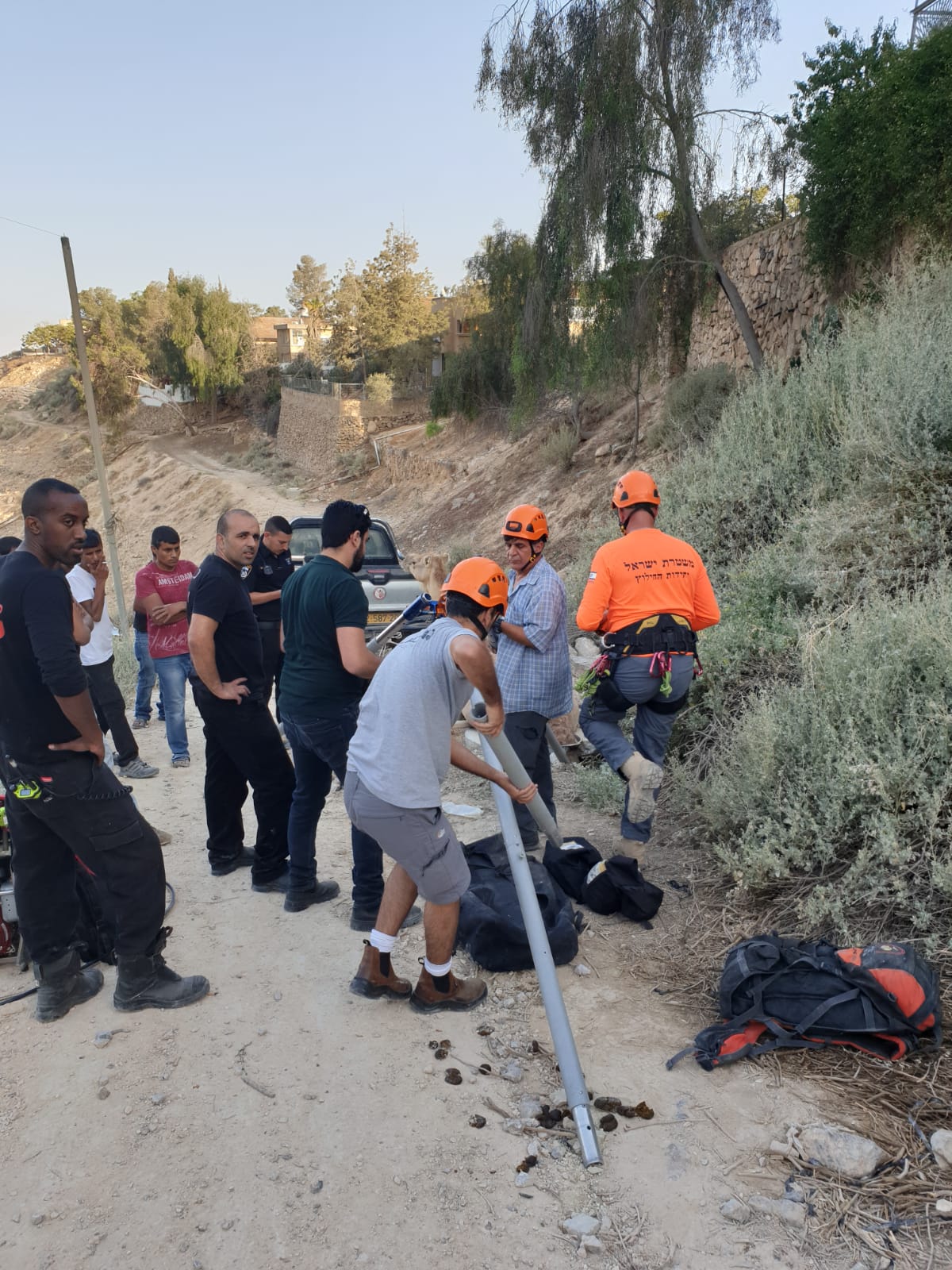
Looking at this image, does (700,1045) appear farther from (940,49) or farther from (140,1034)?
(940,49)

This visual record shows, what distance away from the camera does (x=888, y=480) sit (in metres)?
6.50

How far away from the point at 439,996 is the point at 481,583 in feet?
5.50

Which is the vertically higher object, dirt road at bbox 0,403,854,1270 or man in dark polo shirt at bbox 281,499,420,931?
man in dark polo shirt at bbox 281,499,420,931

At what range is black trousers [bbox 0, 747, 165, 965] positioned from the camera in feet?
10.7

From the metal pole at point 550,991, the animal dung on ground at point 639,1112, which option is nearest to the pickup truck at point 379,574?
the metal pole at point 550,991

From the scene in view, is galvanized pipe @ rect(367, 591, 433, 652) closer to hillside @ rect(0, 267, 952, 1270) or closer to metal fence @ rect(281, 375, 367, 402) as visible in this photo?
hillside @ rect(0, 267, 952, 1270)

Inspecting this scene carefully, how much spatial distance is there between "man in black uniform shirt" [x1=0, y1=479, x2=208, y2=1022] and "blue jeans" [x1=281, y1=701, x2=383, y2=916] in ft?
2.67

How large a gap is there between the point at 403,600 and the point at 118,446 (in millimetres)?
43213

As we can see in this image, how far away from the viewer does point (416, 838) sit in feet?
10.4

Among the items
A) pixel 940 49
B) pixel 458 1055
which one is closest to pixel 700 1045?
pixel 458 1055

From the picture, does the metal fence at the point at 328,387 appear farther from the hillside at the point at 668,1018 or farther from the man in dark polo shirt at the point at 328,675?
the man in dark polo shirt at the point at 328,675

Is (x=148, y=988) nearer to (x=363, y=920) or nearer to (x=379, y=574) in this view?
(x=363, y=920)

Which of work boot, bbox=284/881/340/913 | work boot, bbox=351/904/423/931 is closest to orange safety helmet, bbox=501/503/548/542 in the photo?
work boot, bbox=351/904/423/931

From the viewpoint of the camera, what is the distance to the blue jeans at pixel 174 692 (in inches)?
257
